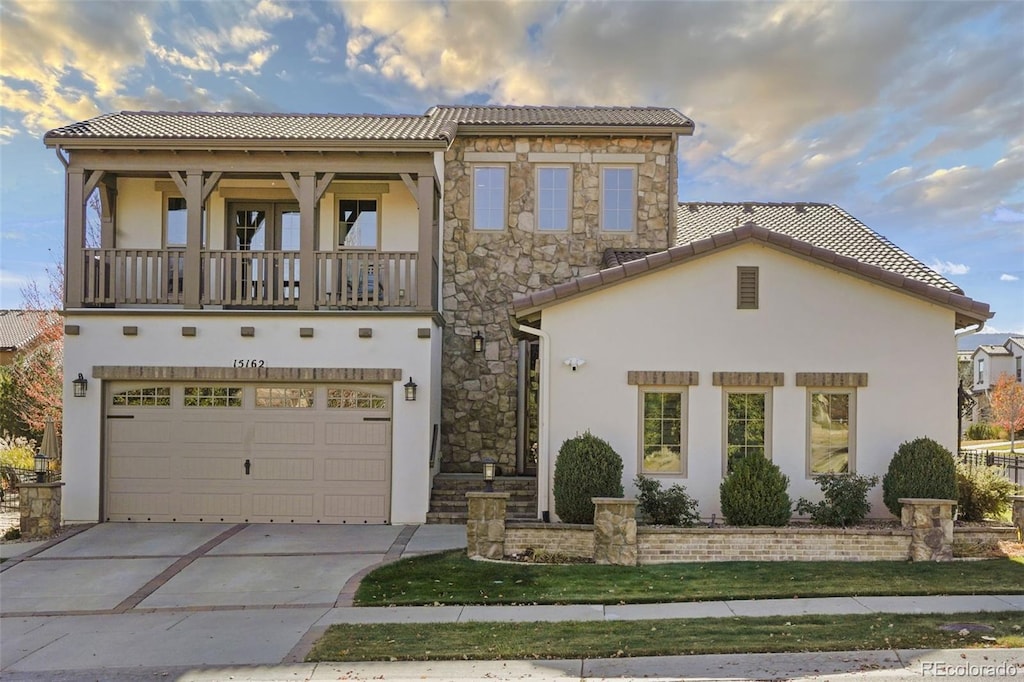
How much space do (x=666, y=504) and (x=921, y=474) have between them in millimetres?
3764

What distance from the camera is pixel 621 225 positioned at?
15062mm

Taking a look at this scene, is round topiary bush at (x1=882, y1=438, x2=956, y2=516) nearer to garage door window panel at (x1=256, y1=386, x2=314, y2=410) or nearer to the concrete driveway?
the concrete driveway

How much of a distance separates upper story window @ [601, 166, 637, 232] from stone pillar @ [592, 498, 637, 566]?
7450 millimetres

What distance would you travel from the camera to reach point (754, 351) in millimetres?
11109

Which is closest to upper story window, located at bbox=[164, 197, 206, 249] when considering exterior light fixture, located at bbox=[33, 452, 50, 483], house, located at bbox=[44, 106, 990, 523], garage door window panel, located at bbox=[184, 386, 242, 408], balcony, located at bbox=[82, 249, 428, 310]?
Answer: house, located at bbox=[44, 106, 990, 523]

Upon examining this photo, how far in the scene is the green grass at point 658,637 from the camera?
6.32 m

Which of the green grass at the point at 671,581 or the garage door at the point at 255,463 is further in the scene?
the garage door at the point at 255,463

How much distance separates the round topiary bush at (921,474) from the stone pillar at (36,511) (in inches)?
538

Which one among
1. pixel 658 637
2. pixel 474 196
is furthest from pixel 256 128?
pixel 658 637

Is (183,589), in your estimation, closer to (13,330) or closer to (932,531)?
(932,531)

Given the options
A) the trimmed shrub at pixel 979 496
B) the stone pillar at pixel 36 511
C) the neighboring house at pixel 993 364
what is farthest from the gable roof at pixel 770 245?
the neighboring house at pixel 993 364

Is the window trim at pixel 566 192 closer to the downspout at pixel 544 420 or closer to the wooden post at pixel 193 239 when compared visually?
the downspout at pixel 544 420

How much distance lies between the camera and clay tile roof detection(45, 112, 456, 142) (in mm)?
12680

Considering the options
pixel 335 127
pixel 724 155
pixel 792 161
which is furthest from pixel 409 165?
pixel 792 161
